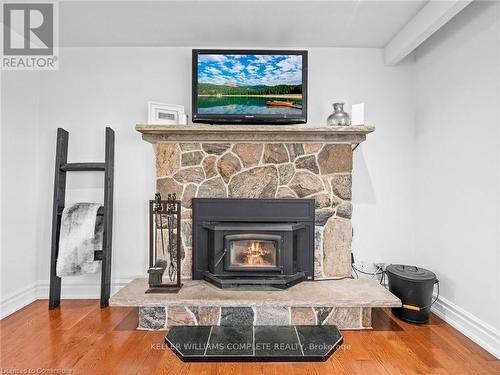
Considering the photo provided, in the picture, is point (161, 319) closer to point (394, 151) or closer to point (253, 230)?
point (253, 230)

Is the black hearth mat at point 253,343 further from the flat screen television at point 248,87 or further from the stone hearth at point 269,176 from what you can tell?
the flat screen television at point 248,87

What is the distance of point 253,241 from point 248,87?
1.33 metres

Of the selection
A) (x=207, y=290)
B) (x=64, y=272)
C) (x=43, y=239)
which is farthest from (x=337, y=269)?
(x=43, y=239)

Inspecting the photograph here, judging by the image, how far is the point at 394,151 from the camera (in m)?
2.84

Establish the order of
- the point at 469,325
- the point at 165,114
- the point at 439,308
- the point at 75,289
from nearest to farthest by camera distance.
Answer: the point at 469,325
the point at 439,308
the point at 165,114
the point at 75,289

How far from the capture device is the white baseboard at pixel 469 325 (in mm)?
1931

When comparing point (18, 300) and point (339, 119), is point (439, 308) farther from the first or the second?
point (18, 300)

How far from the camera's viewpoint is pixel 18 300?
8.49 feet

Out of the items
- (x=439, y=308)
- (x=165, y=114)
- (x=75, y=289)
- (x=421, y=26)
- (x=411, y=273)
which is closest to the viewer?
(x=421, y=26)

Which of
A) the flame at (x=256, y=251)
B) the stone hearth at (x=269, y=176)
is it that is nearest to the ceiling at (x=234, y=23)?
the stone hearth at (x=269, y=176)

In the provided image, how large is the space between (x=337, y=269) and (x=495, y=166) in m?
1.35

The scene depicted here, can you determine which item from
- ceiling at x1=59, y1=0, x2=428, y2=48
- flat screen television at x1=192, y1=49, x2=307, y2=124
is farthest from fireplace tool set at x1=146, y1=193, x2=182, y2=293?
ceiling at x1=59, y1=0, x2=428, y2=48

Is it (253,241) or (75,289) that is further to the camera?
(75,289)

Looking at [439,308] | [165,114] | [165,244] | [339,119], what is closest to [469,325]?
[439,308]
